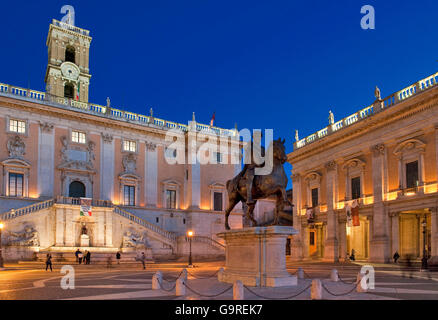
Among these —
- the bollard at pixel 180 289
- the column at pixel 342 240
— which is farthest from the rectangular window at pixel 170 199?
the bollard at pixel 180 289

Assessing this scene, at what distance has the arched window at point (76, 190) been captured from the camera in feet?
139

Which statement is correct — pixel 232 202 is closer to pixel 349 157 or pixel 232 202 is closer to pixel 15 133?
pixel 349 157

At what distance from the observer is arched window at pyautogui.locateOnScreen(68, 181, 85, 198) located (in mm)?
42219

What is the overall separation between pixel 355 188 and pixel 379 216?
4566mm

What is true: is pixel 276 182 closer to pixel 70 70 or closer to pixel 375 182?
pixel 375 182

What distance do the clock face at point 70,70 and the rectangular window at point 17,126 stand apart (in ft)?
46.9

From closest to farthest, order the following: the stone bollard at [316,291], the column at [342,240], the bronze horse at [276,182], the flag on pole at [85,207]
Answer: the stone bollard at [316,291]
the bronze horse at [276,182]
the column at [342,240]
the flag on pole at [85,207]

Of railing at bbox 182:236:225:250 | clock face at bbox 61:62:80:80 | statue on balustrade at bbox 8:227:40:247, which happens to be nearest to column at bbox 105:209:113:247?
statue on balustrade at bbox 8:227:40:247

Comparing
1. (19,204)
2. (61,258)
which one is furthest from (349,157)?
(19,204)

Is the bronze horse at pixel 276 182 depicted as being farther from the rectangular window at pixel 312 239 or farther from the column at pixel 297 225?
the rectangular window at pixel 312 239

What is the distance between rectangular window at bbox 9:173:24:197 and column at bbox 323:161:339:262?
92.7 ft

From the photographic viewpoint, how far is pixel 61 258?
3303 centimetres

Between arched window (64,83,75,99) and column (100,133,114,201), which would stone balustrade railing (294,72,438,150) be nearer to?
column (100,133,114,201)

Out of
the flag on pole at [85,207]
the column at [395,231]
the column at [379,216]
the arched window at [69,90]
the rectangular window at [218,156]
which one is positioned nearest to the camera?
the column at [395,231]
